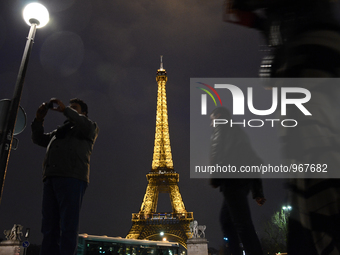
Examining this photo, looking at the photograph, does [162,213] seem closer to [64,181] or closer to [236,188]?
[64,181]

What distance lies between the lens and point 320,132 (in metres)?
1.19

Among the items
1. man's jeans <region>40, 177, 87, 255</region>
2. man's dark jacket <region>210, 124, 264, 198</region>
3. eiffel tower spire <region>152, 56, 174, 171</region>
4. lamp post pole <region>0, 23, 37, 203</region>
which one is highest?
eiffel tower spire <region>152, 56, 174, 171</region>

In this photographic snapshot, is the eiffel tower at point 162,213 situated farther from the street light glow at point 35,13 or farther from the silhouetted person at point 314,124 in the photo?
the silhouetted person at point 314,124

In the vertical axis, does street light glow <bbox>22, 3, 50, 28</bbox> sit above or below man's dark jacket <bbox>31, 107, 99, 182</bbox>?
above

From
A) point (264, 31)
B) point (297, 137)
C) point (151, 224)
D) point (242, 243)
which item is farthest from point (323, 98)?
point (151, 224)

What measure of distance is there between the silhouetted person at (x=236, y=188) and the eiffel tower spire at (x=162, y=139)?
41.8 meters

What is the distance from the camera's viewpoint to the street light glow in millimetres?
5332

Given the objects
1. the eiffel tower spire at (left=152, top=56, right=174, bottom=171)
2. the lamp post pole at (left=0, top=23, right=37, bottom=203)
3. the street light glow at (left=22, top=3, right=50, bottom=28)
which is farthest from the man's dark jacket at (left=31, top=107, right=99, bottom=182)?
the eiffel tower spire at (left=152, top=56, right=174, bottom=171)

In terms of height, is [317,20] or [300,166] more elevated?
[317,20]

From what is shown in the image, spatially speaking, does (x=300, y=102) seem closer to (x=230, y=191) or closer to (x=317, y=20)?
(x=317, y=20)

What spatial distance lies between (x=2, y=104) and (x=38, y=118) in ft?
4.56

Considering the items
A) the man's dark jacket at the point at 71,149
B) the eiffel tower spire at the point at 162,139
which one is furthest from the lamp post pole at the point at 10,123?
the eiffel tower spire at the point at 162,139

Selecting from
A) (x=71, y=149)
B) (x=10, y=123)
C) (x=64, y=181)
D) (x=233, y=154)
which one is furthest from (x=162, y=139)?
(x=233, y=154)

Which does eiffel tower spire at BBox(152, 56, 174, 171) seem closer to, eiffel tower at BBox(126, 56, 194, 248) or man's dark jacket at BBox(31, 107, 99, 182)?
eiffel tower at BBox(126, 56, 194, 248)
